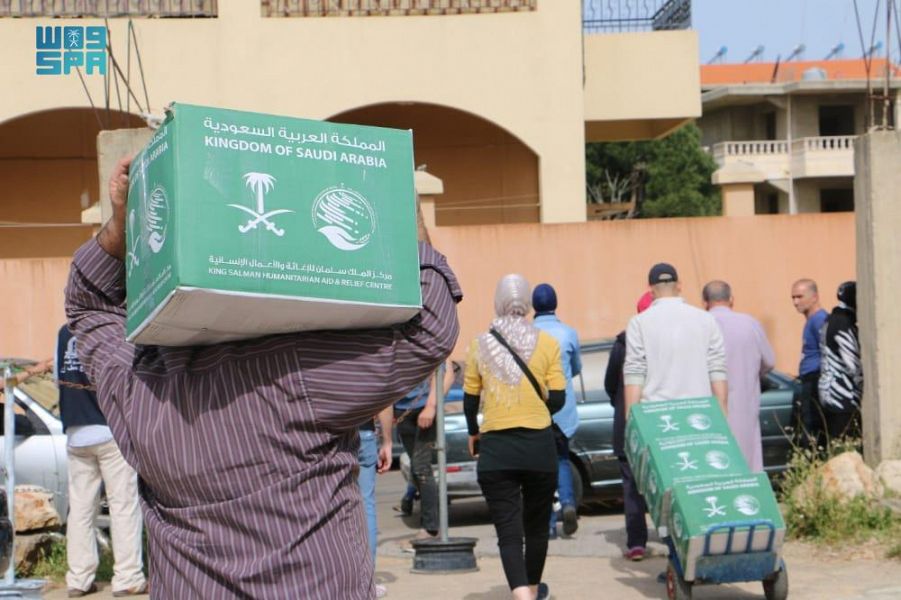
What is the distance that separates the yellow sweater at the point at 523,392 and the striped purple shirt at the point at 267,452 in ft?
13.8

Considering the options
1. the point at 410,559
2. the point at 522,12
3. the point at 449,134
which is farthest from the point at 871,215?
the point at 449,134

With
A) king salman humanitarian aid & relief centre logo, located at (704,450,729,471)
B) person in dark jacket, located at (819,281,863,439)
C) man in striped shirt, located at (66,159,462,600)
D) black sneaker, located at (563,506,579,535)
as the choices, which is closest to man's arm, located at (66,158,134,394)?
man in striped shirt, located at (66,159,462,600)

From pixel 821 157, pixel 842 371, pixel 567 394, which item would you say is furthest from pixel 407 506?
pixel 821 157

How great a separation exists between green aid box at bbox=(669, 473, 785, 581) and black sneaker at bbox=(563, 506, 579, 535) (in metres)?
2.98

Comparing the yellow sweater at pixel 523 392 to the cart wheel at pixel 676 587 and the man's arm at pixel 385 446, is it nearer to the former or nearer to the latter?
the man's arm at pixel 385 446

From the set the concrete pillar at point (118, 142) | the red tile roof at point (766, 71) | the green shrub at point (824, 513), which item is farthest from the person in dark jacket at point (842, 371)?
the red tile roof at point (766, 71)

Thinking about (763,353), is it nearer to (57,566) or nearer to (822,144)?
(57,566)

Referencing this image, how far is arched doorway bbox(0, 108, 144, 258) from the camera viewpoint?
2050 cm

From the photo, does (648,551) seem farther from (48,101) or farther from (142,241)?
(48,101)

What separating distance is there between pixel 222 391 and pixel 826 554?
6807 millimetres

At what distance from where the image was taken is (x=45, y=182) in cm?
2081

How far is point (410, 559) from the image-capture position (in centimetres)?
987

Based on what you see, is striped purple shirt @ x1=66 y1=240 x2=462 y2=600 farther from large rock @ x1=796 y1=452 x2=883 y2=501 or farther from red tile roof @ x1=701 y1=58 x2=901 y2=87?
red tile roof @ x1=701 y1=58 x2=901 y2=87

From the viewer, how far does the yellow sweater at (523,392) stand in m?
7.24
